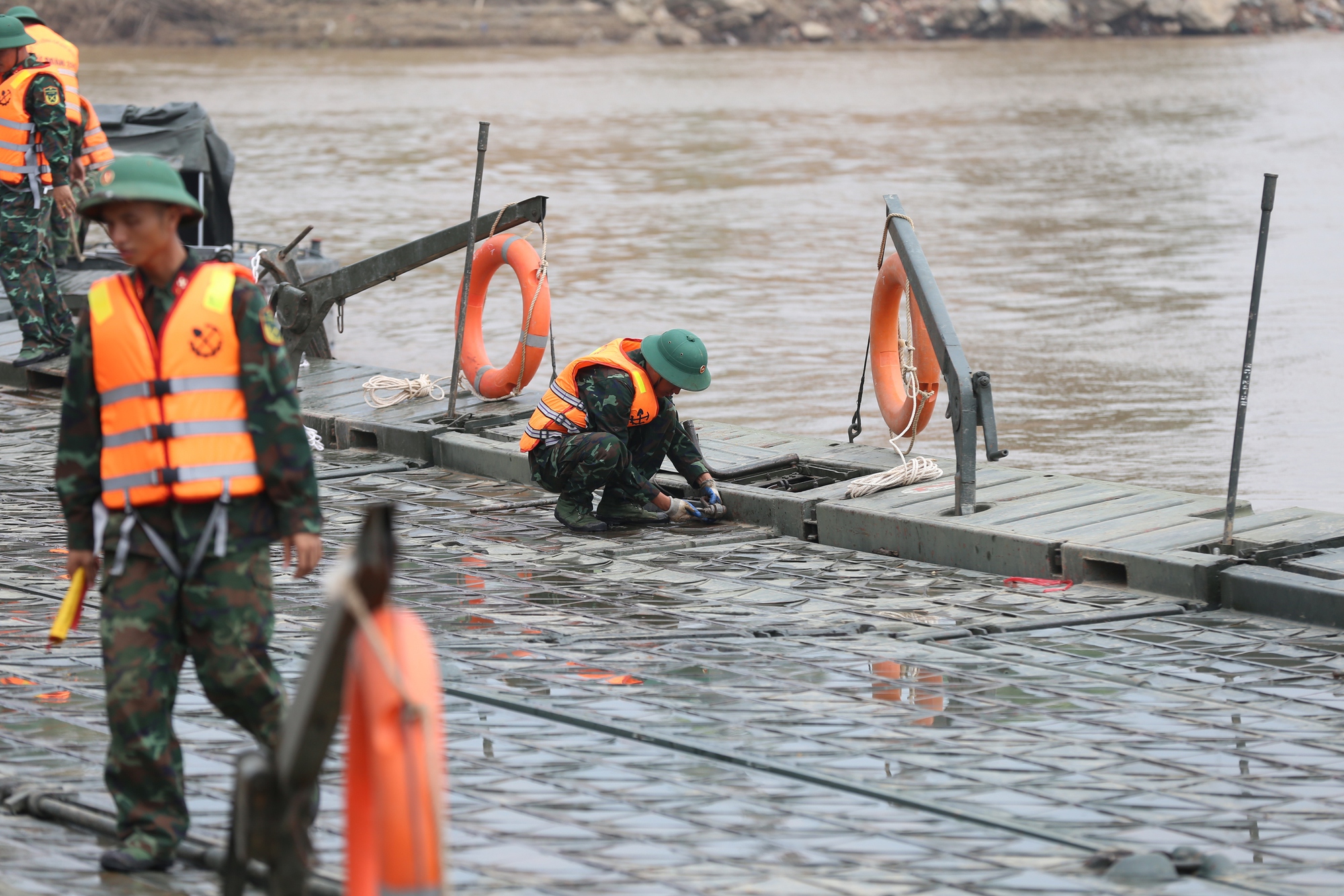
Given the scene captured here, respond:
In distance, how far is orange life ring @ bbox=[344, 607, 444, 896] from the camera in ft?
9.80

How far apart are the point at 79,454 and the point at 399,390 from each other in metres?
7.18

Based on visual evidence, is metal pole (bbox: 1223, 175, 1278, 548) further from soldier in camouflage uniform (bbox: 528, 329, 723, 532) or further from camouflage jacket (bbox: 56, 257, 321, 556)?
camouflage jacket (bbox: 56, 257, 321, 556)

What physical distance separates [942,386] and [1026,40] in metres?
62.8

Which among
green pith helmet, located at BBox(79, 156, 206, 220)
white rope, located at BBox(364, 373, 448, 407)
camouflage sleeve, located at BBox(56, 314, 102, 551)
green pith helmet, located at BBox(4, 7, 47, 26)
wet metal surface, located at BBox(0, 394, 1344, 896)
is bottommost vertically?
wet metal surface, located at BBox(0, 394, 1344, 896)

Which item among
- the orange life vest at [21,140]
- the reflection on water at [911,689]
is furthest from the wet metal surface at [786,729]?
the orange life vest at [21,140]

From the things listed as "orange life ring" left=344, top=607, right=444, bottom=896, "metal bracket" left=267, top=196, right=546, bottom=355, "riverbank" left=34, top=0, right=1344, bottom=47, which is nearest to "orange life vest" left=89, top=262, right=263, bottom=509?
"orange life ring" left=344, top=607, right=444, bottom=896

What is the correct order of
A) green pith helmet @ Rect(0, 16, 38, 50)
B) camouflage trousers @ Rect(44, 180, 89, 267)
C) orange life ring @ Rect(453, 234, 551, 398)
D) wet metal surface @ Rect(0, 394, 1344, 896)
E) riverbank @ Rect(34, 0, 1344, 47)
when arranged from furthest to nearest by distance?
1. riverbank @ Rect(34, 0, 1344, 47)
2. camouflage trousers @ Rect(44, 180, 89, 267)
3. green pith helmet @ Rect(0, 16, 38, 50)
4. orange life ring @ Rect(453, 234, 551, 398)
5. wet metal surface @ Rect(0, 394, 1344, 896)

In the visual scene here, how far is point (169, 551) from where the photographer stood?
456 centimetres

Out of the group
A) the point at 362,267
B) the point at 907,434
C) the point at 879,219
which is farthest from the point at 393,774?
→ the point at 879,219

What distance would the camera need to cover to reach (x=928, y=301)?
884 centimetres

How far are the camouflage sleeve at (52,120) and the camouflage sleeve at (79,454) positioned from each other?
735 centimetres

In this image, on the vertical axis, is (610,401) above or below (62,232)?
below

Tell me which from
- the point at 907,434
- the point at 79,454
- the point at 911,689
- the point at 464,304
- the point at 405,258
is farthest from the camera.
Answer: the point at 405,258

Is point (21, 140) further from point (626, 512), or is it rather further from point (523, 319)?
point (626, 512)
